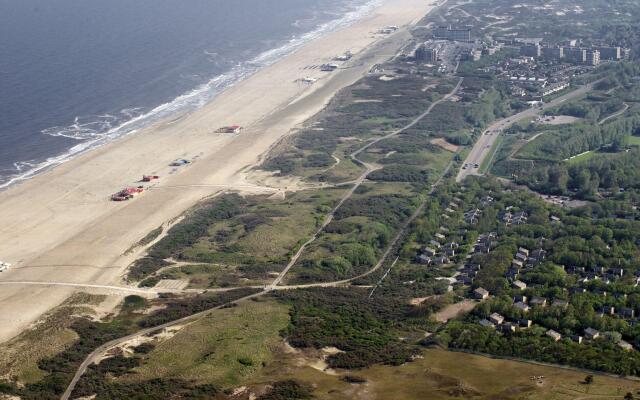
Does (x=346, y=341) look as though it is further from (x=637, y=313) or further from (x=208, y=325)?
(x=637, y=313)

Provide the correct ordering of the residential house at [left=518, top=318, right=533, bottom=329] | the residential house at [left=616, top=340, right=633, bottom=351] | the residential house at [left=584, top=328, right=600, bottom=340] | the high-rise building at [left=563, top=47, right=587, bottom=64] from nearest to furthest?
the residential house at [left=616, top=340, right=633, bottom=351]
the residential house at [left=584, top=328, right=600, bottom=340]
the residential house at [left=518, top=318, right=533, bottom=329]
the high-rise building at [left=563, top=47, right=587, bottom=64]

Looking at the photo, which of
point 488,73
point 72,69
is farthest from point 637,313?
point 72,69

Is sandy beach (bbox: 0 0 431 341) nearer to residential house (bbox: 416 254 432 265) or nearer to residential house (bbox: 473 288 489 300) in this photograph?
residential house (bbox: 416 254 432 265)

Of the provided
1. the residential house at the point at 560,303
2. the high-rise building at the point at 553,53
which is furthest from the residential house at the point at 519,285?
the high-rise building at the point at 553,53


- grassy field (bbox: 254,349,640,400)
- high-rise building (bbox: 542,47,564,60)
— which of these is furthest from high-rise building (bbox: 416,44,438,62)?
grassy field (bbox: 254,349,640,400)

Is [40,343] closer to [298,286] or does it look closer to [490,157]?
[298,286]

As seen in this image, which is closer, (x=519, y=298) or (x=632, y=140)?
(x=519, y=298)

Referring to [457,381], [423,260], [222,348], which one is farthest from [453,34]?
[457,381]
